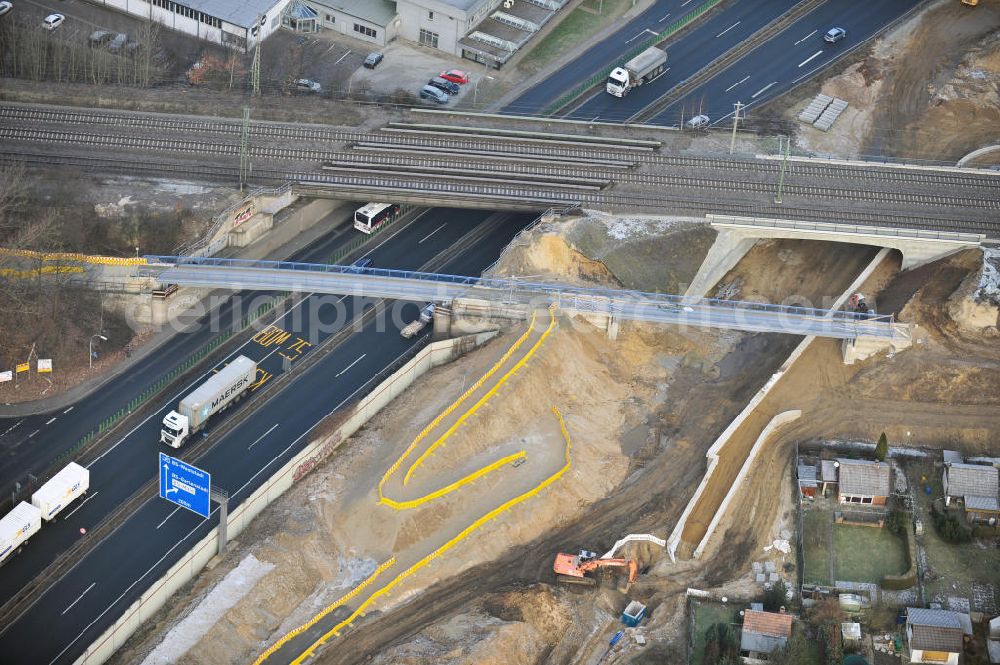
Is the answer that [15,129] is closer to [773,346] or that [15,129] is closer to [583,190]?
[583,190]

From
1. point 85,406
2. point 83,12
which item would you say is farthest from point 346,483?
point 83,12

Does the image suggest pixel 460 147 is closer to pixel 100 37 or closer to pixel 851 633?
pixel 100 37

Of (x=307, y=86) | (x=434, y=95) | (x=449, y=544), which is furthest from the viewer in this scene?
(x=434, y=95)

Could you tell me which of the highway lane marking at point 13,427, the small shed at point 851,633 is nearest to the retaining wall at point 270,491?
the highway lane marking at point 13,427

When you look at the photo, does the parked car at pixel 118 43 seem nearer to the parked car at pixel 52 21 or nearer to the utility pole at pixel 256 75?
the parked car at pixel 52 21

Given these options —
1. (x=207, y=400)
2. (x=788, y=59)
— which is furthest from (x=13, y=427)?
(x=788, y=59)

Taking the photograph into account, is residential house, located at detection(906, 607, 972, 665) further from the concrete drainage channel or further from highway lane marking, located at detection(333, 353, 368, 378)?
highway lane marking, located at detection(333, 353, 368, 378)
